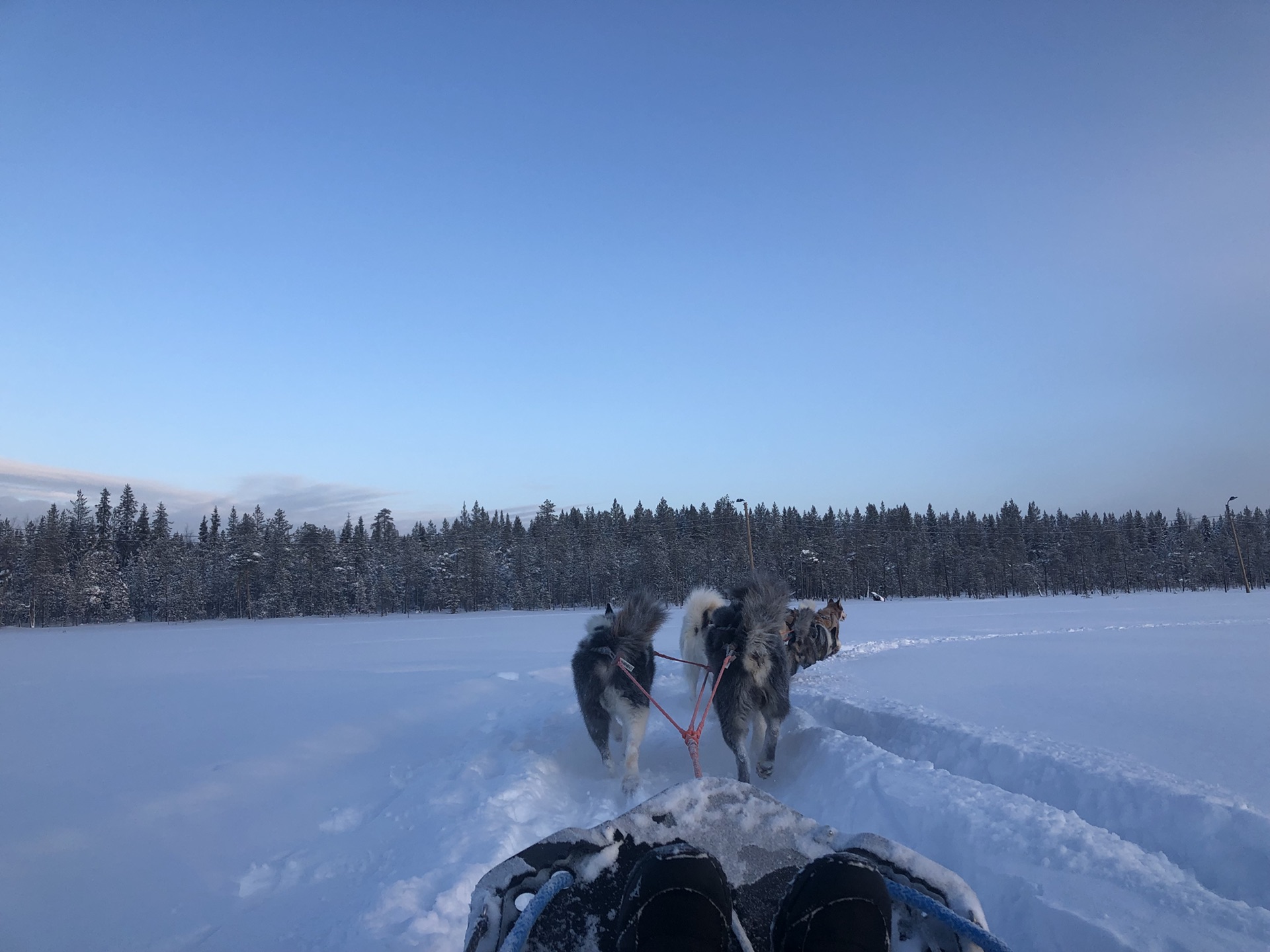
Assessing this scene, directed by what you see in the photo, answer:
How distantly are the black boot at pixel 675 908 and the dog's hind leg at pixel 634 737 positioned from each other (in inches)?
150

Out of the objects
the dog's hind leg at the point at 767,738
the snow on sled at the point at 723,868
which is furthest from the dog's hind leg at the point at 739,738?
the snow on sled at the point at 723,868

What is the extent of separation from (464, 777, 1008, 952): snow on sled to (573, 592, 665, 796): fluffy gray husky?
320cm

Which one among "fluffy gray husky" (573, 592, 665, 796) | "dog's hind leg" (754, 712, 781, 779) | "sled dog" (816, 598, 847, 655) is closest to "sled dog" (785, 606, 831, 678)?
"sled dog" (816, 598, 847, 655)

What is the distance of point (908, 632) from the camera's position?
582 inches

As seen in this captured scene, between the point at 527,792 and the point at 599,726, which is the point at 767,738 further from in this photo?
the point at 527,792

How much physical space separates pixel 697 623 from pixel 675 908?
6.10 meters

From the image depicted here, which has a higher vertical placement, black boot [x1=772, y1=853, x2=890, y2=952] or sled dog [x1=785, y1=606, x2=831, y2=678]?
black boot [x1=772, y1=853, x2=890, y2=952]

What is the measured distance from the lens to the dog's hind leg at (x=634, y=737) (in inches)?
210

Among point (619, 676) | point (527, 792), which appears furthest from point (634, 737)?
point (527, 792)

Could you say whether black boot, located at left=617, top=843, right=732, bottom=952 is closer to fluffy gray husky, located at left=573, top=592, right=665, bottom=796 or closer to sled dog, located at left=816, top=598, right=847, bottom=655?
fluffy gray husky, located at left=573, top=592, right=665, bottom=796

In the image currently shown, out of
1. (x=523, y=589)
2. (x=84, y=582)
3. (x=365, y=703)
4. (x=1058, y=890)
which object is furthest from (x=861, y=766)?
(x=84, y=582)

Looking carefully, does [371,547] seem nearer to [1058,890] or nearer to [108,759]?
[108,759]

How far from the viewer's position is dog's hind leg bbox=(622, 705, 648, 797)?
5336 mm

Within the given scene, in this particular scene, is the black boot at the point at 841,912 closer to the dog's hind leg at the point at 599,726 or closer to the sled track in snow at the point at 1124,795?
the sled track in snow at the point at 1124,795
